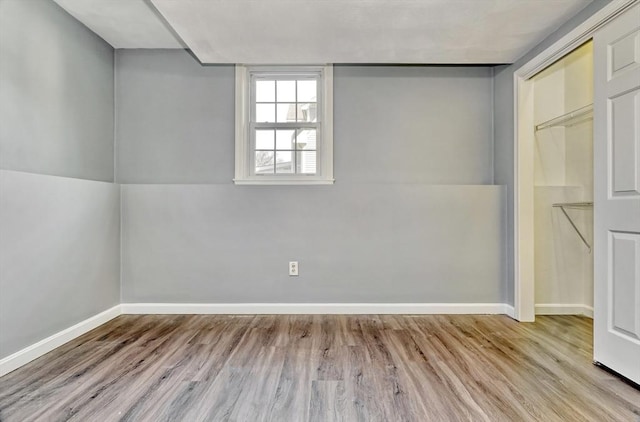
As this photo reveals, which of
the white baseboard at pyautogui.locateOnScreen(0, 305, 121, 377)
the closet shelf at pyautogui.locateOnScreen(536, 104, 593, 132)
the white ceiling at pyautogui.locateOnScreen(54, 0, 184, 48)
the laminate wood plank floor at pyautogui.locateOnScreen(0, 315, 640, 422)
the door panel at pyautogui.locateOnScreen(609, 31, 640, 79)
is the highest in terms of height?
the white ceiling at pyautogui.locateOnScreen(54, 0, 184, 48)

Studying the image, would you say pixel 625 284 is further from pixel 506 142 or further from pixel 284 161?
pixel 284 161

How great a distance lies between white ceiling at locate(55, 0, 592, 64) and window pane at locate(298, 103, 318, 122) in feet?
1.50

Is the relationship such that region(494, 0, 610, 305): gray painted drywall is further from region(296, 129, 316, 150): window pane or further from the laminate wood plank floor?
region(296, 129, 316, 150): window pane

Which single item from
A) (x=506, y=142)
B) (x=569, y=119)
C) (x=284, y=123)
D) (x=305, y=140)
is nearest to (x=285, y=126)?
(x=284, y=123)

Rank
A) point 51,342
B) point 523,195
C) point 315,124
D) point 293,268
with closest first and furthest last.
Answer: point 51,342, point 523,195, point 293,268, point 315,124

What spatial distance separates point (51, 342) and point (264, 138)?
2.27 m

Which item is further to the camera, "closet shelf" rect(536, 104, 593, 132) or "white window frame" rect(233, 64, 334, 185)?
"white window frame" rect(233, 64, 334, 185)

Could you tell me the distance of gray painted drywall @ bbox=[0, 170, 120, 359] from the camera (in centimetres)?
205

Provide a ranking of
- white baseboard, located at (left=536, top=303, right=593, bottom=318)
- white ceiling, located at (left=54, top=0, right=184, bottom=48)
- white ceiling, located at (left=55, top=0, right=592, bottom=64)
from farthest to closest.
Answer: white baseboard, located at (left=536, top=303, right=593, bottom=318) < white ceiling, located at (left=54, top=0, right=184, bottom=48) < white ceiling, located at (left=55, top=0, right=592, bottom=64)

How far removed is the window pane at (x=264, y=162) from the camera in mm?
3316

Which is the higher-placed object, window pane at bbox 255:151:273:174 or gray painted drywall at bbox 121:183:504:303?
window pane at bbox 255:151:273:174

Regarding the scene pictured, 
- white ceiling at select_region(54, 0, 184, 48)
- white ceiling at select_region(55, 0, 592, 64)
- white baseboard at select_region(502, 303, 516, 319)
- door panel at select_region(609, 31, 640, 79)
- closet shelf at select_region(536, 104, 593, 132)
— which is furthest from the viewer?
white baseboard at select_region(502, 303, 516, 319)

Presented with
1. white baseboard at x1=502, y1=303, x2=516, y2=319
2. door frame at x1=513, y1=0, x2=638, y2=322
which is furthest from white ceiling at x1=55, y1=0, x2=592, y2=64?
white baseboard at x1=502, y1=303, x2=516, y2=319

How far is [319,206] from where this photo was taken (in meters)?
3.20
